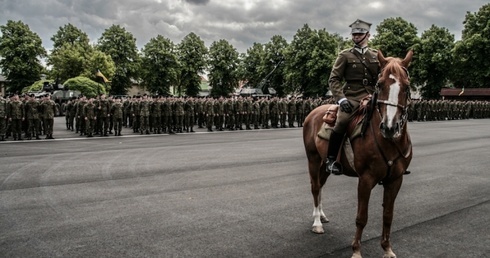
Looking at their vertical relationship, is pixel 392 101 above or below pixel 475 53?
below

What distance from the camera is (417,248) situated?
487 cm

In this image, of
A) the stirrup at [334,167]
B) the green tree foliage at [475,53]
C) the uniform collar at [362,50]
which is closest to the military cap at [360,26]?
the uniform collar at [362,50]

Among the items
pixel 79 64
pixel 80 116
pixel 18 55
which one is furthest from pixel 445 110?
pixel 18 55

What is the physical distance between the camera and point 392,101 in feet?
13.6

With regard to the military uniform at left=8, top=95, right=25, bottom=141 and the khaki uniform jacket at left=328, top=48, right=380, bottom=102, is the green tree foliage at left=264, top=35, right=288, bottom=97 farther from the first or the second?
the khaki uniform jacket at left=328, top=48, right=380, bottom=102

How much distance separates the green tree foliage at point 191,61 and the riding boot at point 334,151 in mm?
68471

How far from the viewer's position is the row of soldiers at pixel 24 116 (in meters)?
17.7

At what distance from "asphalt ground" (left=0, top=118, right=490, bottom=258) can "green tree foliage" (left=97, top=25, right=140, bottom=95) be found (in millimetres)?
61245

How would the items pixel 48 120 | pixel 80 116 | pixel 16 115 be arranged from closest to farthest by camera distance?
pixel 16 115 < pixel 48 120 < pixel 80 116

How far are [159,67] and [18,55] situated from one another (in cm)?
2213

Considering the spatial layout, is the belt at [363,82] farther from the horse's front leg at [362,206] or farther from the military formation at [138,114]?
the military formation at [138,114]

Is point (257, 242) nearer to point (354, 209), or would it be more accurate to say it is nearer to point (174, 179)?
point (354, 209)

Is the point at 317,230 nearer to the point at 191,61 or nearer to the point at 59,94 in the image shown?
the point at 59,94

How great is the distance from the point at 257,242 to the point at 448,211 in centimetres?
346
